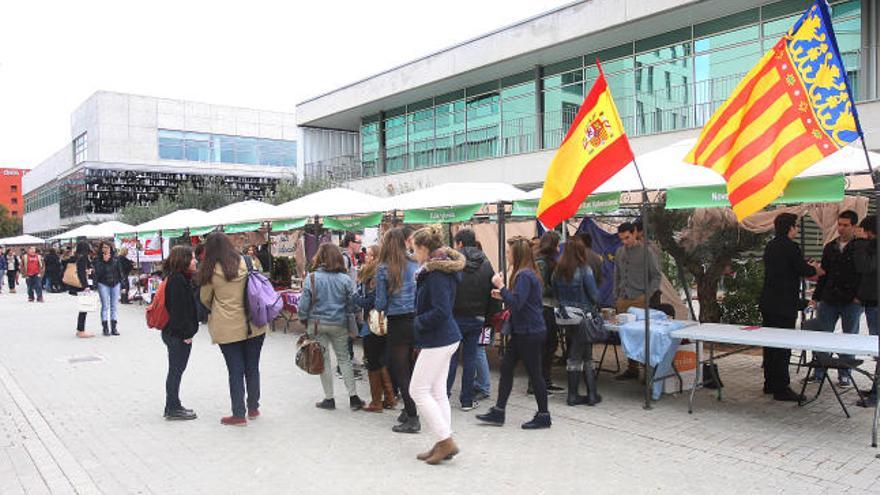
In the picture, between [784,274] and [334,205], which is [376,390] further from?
[334,205]

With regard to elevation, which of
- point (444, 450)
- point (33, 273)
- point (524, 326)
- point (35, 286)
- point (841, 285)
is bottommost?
point (444, 450)

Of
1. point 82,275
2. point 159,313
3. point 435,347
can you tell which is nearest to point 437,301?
point 435,347

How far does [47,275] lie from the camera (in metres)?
26.6

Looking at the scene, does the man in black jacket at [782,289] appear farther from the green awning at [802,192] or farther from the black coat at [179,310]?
the black coat at [179,310]

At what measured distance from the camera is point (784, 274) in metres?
7.05

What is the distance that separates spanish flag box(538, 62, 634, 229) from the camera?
253 inches

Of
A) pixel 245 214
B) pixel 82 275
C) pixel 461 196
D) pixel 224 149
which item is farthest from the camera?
pixel 224 149

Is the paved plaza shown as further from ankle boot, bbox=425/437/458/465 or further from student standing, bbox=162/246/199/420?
student standing, bbox=162/246/199/420

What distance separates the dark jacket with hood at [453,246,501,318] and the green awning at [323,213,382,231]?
17.2 ft

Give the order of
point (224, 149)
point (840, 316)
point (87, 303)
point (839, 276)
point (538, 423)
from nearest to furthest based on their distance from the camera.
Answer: point (538, 423) → point (839, 276) → point (840, 316) → point (87, 303) → point (224, 149)

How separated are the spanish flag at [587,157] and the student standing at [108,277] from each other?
925 centimetres

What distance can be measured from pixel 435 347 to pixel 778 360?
4.19m

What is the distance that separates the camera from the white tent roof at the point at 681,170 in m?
5.83

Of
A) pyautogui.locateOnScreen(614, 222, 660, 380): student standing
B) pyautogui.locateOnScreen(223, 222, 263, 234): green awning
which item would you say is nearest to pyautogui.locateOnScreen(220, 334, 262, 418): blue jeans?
pyautogui.locateOnScreen(614, 222, 660, 380): student standing
